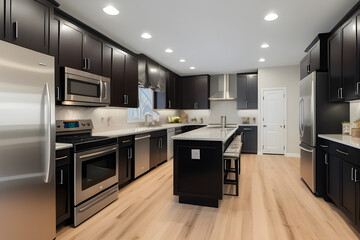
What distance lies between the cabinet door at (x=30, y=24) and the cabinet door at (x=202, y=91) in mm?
5160

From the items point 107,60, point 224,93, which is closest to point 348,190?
point 107,60

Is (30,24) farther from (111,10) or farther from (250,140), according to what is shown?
(250,140)

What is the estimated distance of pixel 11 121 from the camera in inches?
57.9

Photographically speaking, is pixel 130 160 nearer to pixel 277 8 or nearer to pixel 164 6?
pixel 164 6

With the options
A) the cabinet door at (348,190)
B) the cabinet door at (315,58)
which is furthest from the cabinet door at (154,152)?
the cabinet door at (315,58)

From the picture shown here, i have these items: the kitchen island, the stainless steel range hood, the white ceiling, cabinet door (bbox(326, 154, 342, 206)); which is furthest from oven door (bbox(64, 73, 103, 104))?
the stainless steel range hood

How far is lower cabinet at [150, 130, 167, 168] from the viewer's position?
424 cm

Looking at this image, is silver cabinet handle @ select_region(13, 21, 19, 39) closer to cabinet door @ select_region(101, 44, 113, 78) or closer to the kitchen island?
cabinet door @ select_region(101, 44, 113, 78)

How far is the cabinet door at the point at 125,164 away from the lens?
10.5ft

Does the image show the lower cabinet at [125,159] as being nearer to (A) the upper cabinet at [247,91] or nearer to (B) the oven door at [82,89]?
(B) the oven door at [82,89]

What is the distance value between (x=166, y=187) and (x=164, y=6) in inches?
109

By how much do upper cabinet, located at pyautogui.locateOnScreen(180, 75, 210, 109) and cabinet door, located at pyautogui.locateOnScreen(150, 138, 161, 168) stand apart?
2.88m

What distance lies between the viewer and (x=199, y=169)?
270 centimetres

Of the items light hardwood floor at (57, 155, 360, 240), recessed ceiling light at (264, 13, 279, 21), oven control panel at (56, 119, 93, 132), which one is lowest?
light hardwood floor at (57, 155, 360, 240)
